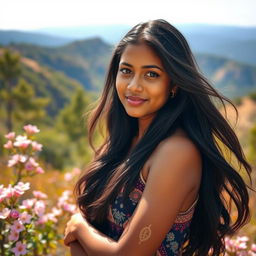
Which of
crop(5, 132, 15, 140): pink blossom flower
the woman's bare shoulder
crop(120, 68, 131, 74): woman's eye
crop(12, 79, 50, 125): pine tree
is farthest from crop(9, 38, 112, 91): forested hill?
the woman's bare shoulder

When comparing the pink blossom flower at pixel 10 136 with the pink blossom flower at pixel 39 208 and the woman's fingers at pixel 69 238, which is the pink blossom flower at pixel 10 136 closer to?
the pink blossom flower at pixel 39 208

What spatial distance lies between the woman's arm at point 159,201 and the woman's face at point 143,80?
365mm

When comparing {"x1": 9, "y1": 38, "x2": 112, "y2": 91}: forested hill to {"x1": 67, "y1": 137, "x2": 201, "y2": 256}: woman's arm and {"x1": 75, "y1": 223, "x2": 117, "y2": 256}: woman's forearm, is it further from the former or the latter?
{"x1": 67, "y1": 137, "x2": 201, "y2": 256}: woman's arm

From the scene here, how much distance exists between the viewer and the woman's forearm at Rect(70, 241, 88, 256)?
2.09 metres

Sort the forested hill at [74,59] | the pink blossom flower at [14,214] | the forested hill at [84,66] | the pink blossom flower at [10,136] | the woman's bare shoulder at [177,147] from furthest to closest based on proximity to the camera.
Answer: the forested hill at [84,66]
the forested hill at [74,59]
the pink blossom flower at [10,136]
the pink blossom flower at [14,214]
the woman's bare shoulder at [177,147]

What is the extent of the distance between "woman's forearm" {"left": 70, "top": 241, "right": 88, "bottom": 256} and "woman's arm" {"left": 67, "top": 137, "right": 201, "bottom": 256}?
273 millimetres

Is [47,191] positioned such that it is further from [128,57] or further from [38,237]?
[128,57]

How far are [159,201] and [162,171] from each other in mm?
146

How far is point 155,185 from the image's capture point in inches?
70.1

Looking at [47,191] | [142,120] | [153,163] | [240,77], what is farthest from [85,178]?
[240,77]

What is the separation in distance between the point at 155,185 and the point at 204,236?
0.77m

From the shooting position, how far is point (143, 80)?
6.85ft

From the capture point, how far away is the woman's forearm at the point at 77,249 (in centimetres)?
209

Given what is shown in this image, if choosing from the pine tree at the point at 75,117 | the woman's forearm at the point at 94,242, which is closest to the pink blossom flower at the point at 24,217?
the woman's forearm at the point at 94,242
